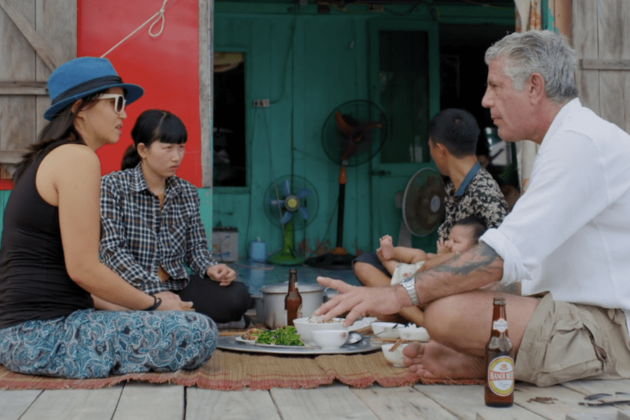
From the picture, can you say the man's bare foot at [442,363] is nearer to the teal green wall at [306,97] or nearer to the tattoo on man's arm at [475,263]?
the tattoo on man's arm at [475,263]

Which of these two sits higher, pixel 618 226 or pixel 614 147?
pixel 614 147

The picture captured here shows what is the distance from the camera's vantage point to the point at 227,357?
333 cm

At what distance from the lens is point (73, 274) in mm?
2721

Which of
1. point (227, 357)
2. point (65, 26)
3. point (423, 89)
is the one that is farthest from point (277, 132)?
point (227, 357)

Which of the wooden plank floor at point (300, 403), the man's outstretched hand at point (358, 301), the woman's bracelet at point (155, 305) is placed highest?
the man's outstretched hand at point (358, 301)

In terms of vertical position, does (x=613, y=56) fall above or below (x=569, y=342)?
above

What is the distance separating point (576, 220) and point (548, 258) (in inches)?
10.4

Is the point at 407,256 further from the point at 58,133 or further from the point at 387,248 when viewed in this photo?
the point at 58,133

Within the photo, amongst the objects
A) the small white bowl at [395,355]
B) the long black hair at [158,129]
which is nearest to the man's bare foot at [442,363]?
the small white bowl at [395,355]

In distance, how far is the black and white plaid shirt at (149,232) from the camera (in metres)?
3.80

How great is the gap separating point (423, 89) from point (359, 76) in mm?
→ 780

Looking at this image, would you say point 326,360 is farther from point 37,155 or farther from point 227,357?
point 37,155

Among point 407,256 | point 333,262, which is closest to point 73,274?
point 407,256

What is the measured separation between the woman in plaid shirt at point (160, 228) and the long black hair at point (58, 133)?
959 millimetres
